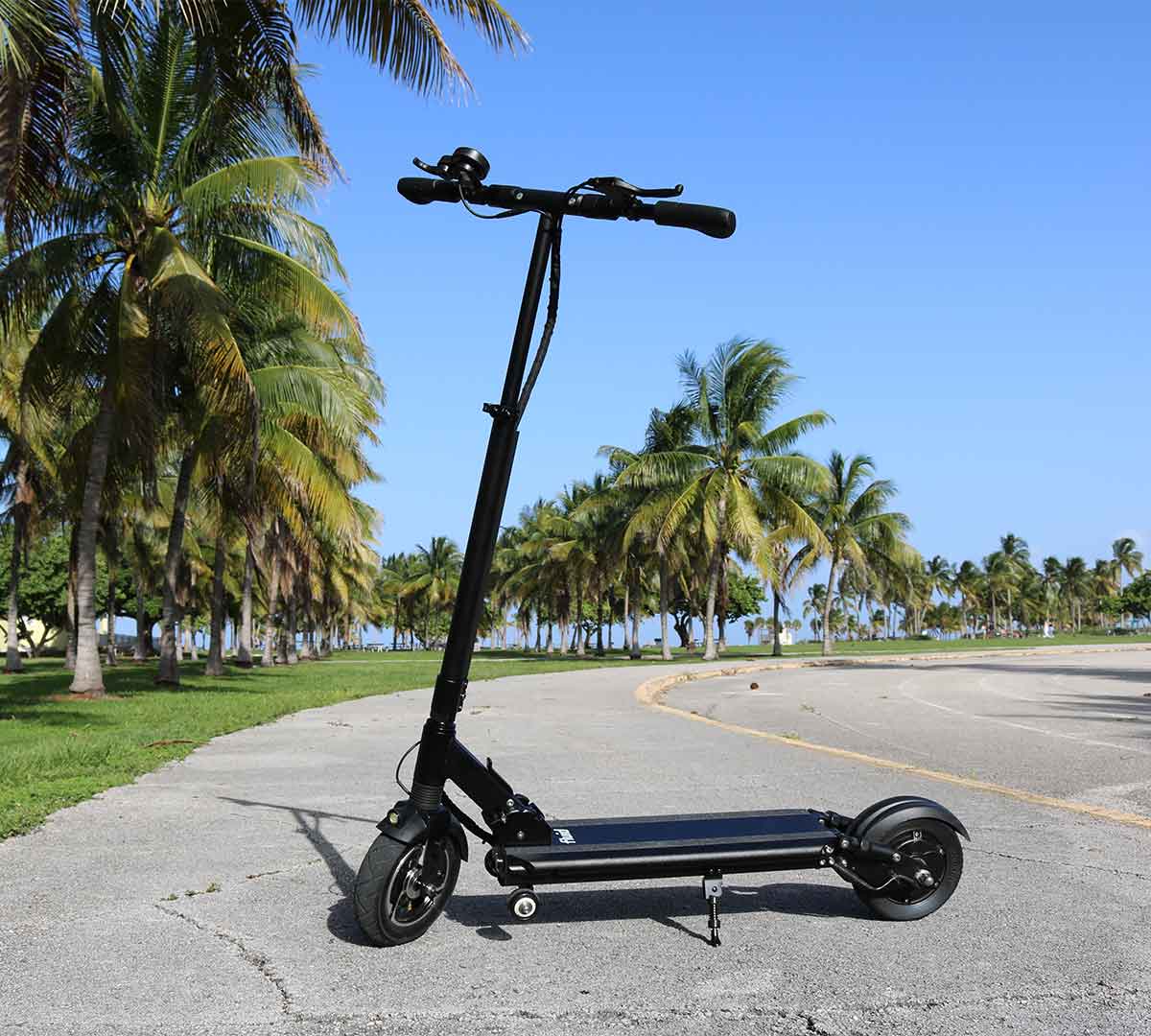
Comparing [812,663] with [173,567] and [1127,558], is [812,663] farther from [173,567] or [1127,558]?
→ [1127,558]

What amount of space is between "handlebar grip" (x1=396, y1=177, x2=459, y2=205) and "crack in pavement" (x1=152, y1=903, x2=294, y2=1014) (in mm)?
2991

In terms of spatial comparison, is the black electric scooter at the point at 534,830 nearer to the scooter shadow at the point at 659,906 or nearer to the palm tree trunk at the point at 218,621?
the scooter shadow at the point at 659,906

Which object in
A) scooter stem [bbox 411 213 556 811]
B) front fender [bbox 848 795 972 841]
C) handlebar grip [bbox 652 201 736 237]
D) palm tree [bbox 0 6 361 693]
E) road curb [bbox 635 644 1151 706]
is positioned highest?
palm tree [bbox 0 6 361 693]

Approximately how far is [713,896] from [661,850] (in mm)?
258

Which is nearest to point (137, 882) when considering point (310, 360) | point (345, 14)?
point (345, 14)

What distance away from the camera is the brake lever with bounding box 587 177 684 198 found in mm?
4211

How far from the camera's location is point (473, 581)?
427 centimetres

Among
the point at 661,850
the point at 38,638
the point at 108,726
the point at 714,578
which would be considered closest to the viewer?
the point at 661,850

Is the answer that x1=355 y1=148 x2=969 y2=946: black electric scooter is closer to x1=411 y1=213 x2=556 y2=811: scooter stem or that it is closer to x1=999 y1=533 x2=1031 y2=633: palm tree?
x1=411 y1=213 x2=556 y2=811: scooter stem

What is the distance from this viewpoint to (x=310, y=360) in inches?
998

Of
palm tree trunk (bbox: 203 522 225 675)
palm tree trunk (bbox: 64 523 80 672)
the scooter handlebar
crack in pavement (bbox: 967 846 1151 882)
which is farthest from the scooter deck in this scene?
palm tree trunk (bbox: 203 522 225 675)

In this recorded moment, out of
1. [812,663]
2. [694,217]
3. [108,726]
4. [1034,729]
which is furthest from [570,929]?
[812,663]

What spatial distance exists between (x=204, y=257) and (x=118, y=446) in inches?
159

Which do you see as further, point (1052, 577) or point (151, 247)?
point (1052, 577)
